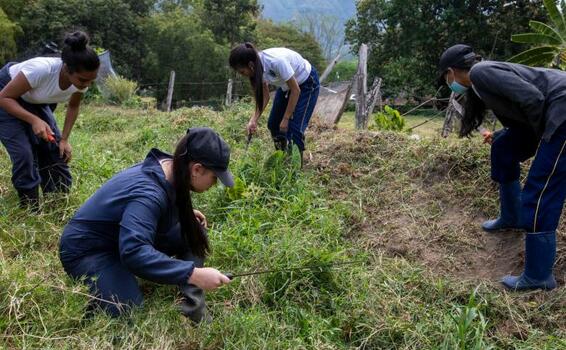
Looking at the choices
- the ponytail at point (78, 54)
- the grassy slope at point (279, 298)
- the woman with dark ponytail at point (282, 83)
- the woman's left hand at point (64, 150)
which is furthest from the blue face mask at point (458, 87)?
the woman's left hand at point (64, 150)

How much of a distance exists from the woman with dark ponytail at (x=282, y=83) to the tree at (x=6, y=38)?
16.7m

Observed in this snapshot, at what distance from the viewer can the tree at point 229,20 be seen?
74.6ft

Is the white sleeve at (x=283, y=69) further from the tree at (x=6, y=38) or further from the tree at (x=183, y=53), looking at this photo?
the tree at (x=183, y=53)

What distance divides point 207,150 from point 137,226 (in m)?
0.43

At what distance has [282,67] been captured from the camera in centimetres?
408

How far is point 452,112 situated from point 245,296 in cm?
488

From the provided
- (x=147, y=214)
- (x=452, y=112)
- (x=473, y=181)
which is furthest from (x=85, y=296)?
(x=452, y=112)

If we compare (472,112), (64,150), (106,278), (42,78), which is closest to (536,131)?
(472,112)

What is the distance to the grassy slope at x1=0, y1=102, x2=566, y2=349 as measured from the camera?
2.27 metres

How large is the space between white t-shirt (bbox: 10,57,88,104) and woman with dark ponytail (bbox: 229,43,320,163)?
4.08ft

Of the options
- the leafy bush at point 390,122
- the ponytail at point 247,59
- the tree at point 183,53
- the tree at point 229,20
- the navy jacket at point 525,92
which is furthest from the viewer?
the tree at point 229,20

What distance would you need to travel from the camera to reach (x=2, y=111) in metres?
3.41

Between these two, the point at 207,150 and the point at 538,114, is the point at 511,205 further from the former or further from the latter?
the point at 207,150

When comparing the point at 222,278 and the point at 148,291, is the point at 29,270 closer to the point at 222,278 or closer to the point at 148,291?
the point at 148,291
